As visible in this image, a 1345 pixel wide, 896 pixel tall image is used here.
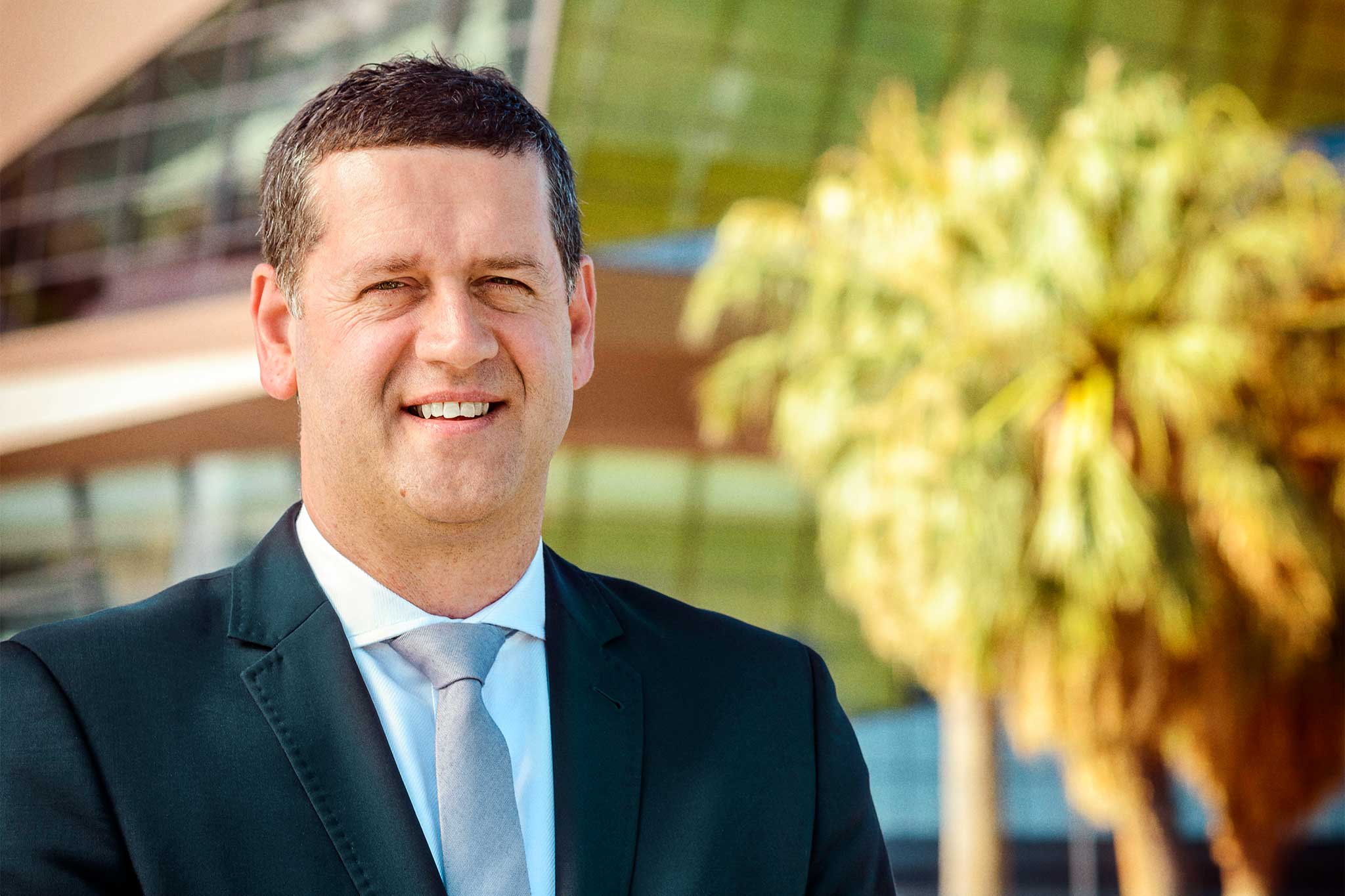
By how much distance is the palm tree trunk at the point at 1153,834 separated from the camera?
39.3 ft

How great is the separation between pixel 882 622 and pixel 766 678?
33.6ft

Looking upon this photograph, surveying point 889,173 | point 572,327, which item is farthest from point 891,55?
point 572,327

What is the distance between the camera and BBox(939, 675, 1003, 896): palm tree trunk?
44.1ft

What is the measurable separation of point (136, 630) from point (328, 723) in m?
0.30

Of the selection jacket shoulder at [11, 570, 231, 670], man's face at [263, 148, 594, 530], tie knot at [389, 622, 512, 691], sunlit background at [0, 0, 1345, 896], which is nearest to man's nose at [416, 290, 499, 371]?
man's face at [263, 148, 594, 530]

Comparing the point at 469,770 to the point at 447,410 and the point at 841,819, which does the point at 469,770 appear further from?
the point at 841,819

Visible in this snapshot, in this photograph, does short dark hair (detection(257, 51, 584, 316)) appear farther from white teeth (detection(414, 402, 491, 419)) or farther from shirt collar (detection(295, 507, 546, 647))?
shirt collar (detection(295, 507, 546, 647))

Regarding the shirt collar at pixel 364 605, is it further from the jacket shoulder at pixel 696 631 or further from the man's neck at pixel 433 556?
the jacket shoulder at pixel 696 631

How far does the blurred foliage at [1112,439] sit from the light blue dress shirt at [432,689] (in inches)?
360

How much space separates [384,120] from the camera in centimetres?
206

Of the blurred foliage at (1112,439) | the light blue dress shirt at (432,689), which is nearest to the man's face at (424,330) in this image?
the light blue dress shirt at (432,689)

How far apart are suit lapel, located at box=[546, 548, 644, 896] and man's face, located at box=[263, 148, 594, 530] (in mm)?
281

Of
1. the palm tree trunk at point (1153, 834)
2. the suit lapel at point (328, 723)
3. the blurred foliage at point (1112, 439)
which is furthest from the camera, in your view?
the palm tree trunk at point (1153, 834)

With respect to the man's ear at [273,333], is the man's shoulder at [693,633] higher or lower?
lower
